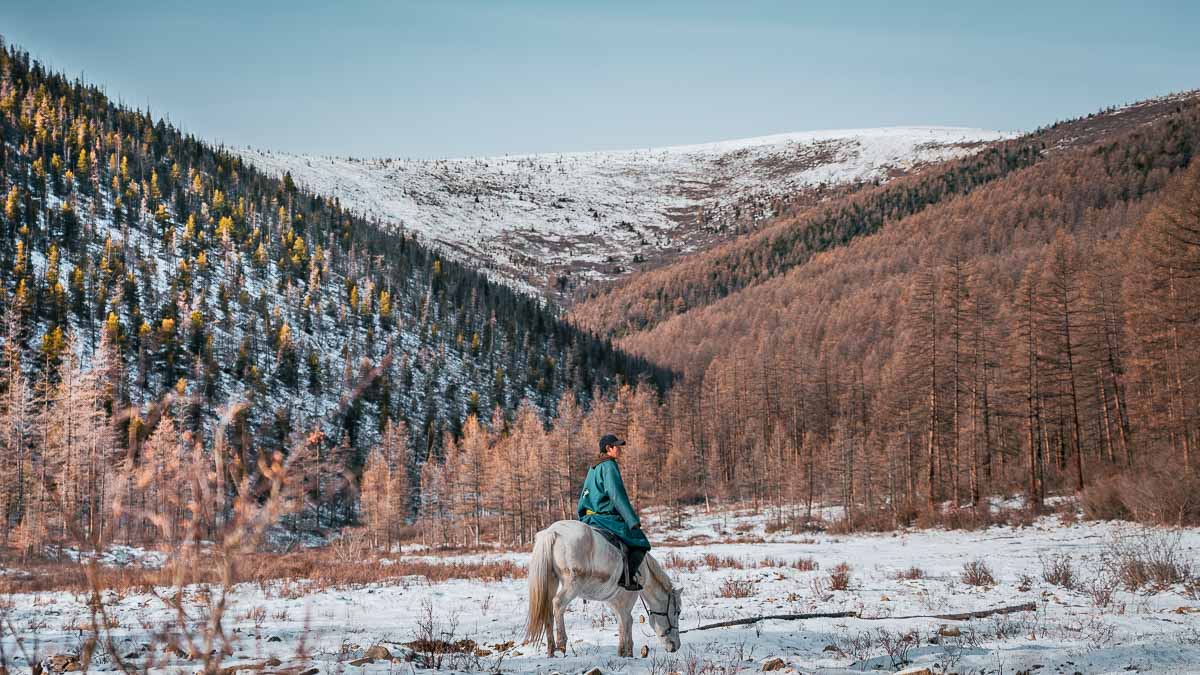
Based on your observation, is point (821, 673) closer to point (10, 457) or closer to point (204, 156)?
point (10, 457)

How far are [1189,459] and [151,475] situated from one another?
38.7m

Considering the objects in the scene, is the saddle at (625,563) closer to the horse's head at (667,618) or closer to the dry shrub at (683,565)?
the horse's head at (667,618)

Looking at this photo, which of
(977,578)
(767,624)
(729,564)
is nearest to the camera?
(767,624)

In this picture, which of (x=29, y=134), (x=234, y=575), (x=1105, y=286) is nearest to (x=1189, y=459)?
(x=1105, y=286)

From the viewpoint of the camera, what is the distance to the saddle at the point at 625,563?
8578 mm

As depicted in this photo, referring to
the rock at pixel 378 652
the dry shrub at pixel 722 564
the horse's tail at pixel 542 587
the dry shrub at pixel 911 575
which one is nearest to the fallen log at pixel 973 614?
the dry shrub at pixel 911 575

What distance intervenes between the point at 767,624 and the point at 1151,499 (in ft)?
70.3

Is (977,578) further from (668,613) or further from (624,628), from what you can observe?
(624,628)

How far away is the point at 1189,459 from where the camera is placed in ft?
100

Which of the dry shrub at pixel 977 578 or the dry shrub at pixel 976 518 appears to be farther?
the dry shrub at pixel 976 518

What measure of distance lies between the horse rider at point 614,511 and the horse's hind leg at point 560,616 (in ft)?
2.49

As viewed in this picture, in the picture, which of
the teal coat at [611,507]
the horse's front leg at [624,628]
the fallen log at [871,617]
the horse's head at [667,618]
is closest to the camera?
the horse's front leg at [624,628]

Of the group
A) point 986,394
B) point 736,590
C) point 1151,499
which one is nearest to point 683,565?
point 736,590

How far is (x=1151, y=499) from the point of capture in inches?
974
